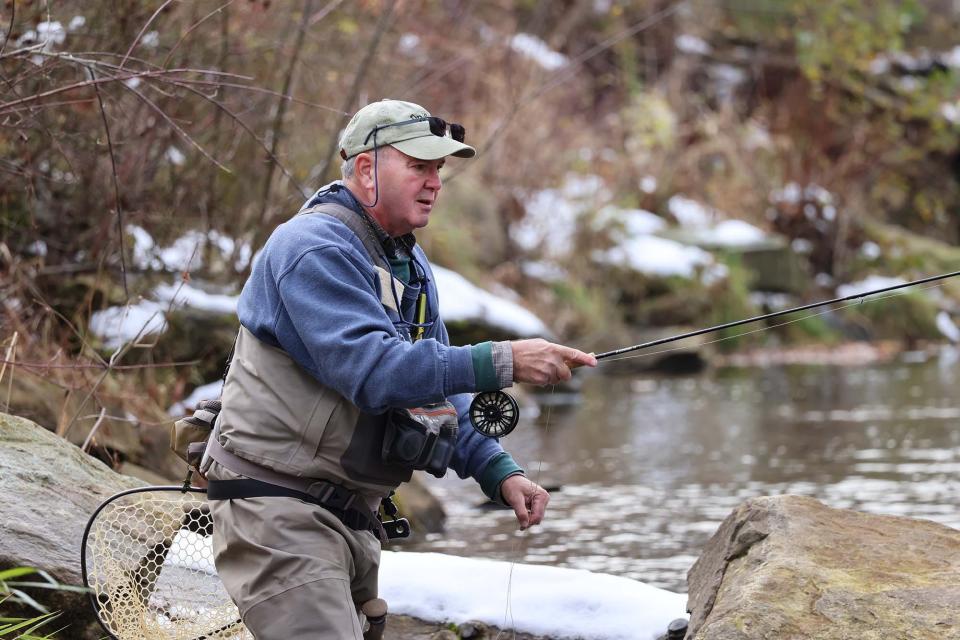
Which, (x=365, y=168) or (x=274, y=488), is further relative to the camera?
(x=365, y=168)

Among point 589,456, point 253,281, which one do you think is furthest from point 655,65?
point 253,281

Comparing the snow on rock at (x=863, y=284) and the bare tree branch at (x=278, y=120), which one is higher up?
the snow on rock at (x=863, y=284)

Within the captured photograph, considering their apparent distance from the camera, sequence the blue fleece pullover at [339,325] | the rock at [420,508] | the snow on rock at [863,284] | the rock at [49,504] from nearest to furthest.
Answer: the blue fleece pullover at [339,325] → the rock at [49,504] → the rock at [420,508] → the snow on rock at [863,284]

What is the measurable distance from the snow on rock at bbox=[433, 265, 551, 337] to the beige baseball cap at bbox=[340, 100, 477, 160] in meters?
7.29

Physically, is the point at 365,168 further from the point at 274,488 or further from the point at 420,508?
the point at 420,508

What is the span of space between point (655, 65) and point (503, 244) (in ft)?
35.0

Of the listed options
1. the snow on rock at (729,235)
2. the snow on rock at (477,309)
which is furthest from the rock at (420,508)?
the snow on rock at (729,235)

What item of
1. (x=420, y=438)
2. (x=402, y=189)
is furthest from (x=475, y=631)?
(x=402, y=189)

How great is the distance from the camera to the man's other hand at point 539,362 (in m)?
2.87

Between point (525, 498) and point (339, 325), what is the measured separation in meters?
0.79

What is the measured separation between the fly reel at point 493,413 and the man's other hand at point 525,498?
0.24 meters

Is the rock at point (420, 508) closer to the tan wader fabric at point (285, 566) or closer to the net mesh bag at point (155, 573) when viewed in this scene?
the net mesh bag at point (155, 573)

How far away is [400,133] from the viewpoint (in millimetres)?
3039

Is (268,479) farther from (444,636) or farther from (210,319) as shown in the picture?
(210,319)
